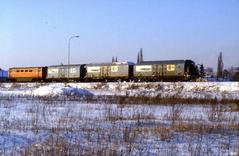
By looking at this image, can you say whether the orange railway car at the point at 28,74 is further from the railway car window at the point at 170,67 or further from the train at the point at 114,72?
the railway car window at the point at 170,67

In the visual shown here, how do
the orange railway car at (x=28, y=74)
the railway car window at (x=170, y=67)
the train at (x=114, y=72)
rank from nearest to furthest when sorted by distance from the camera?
the train at (x=114, y=72) → the railway car window at (x=170, y=67) → the orange railway car at (x=28, y=74)

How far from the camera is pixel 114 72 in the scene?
58.7 m

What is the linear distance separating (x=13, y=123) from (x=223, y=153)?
5.29 m

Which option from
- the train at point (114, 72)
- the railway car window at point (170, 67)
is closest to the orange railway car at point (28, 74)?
the train at point (114, 72)

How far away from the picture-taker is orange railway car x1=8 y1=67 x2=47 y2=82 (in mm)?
65938

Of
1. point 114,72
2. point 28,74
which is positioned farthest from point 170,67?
point 28,74

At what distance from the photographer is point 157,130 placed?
998 cm

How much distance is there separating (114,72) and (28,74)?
15626mm

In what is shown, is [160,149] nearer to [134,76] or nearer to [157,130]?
[157,130]

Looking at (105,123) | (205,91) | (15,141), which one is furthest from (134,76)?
(15,141)

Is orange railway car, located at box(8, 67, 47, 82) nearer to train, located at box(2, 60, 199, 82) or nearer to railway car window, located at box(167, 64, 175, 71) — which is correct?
train, located at box(2, 60, 199, 82)

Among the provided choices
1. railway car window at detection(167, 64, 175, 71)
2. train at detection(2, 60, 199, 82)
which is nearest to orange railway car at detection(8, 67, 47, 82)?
train at detection(2, 60, 199, 82)

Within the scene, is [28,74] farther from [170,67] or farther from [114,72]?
[170,67]

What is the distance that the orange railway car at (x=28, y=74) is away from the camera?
65938 mm
